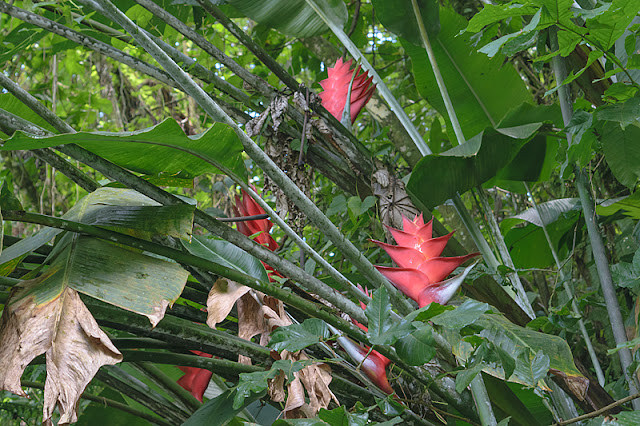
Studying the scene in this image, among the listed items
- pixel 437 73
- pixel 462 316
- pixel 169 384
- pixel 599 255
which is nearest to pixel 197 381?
pixel 169 384

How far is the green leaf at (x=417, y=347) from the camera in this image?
1.89ft

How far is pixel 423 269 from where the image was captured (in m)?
Result: 0.83

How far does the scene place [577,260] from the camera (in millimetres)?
1663

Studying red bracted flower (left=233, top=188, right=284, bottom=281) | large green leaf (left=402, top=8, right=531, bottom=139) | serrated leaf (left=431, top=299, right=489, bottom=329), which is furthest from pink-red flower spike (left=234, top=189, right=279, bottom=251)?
large green leaf (left=402, top=8, right=531, bottom=139)

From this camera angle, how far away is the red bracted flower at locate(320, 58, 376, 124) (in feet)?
Answer: 4.08

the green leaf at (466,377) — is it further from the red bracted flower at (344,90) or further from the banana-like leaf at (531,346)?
the red bracted flower at (344,90)

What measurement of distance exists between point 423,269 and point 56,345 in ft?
1.71

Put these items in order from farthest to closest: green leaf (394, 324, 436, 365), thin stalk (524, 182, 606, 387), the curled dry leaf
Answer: thin stalk (524, 182, 606, 387) < green leaf (394, 324, 436, 365) < the curled dry leaf

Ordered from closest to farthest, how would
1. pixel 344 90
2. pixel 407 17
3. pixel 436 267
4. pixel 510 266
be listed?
pixel 436 267, pixel 510 266, pixel 344 90, pixel 407 17

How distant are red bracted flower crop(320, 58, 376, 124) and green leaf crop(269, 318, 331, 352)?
725 millimetres

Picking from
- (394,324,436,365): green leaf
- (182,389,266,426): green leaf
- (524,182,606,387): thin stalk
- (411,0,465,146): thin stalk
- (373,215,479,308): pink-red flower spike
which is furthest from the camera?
(411,0,465,146): thin stalk

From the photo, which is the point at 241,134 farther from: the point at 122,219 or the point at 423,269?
the point at 423,269

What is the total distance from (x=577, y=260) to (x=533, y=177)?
44cm

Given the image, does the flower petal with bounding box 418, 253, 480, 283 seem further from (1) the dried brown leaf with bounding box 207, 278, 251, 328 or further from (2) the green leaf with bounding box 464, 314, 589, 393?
(1) the dried brown leaf with bounding box 207, 278, 251, 328
